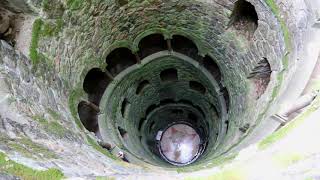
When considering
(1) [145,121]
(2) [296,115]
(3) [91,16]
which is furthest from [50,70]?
(1) [145,121]

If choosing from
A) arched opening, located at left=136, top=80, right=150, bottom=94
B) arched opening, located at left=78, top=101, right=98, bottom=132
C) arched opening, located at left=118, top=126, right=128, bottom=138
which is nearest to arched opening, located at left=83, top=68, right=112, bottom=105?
arched opening, located at left=78, top=101, right=98, bottom=132

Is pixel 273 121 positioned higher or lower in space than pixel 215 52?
lower

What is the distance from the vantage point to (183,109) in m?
13.6

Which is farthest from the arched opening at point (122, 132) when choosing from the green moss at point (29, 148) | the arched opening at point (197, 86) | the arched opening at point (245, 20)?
the green moss at point (29, 148)

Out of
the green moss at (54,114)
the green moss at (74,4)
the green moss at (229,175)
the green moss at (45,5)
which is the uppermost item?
the green moss at (74,4)

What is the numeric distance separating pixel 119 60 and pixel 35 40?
12.7ft

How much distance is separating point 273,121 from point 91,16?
4.74 metres

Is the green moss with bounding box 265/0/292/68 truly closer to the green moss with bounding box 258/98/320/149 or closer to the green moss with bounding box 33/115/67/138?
the green moss with bounding box 258/98/320/149

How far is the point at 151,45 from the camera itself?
10.4 m

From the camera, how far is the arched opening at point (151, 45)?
10.2 m

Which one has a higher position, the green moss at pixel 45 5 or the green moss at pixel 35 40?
the green moss at pixel 45 5

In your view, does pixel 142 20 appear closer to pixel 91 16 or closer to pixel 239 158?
pixel 91 16

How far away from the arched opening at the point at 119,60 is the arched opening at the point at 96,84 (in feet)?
1.03

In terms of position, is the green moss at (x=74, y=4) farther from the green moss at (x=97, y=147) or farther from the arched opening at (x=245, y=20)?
the arched opening at (x=245, y=20)
